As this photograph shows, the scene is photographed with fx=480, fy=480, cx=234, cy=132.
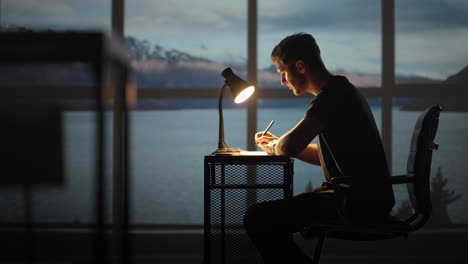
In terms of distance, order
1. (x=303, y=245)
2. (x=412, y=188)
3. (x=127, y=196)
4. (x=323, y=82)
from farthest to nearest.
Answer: (x=303, y=245)
(x=323, y=82)
(x=412, y=188)
(x=127, y=196)

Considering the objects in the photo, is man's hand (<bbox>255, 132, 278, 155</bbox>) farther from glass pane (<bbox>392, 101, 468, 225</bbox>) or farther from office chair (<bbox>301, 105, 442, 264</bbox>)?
glass pane (<bbox>392, 101, 468, 225</bbox>)

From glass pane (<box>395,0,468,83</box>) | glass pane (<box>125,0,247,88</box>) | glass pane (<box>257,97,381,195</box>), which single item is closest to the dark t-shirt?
glass pane (<box>257,97,381,195</box>)

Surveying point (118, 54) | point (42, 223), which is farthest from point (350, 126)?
point (42, 223)

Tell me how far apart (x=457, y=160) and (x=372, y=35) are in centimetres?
102

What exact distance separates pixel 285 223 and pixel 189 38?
A: 1762mm

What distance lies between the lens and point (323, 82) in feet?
6.75

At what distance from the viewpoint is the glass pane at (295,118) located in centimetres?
318

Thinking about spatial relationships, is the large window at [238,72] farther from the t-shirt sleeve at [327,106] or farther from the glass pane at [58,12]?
the t-shirt sleeve at [327,106]

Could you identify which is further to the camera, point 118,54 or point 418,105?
point 418,105

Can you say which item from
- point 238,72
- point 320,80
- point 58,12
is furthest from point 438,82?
point 58,12

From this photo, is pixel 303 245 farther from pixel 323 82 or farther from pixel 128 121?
pixel 128 121

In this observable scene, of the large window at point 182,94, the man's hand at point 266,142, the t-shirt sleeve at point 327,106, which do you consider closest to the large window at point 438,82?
the large window at point 182,94

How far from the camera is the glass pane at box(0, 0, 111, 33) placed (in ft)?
10.5

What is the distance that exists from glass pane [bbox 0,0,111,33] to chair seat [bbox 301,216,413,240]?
6.86 feet
